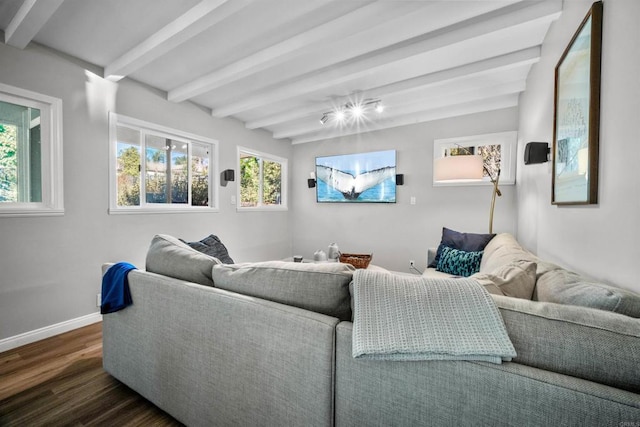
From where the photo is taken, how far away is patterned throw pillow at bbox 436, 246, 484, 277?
100 inches

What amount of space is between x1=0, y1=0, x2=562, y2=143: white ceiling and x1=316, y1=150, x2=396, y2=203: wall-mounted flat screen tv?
1219 millimetres

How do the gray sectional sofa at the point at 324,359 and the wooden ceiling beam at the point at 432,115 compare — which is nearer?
the gray sectional sofa at the point at 324,359

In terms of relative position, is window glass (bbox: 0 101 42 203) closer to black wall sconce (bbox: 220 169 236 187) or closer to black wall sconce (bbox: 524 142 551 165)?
black wall sconce (bbox: 220 169 236 187)

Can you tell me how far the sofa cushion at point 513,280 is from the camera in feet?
3.60

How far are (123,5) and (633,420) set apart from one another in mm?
3026

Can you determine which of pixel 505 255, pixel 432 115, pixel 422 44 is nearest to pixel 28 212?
pixel 422 44

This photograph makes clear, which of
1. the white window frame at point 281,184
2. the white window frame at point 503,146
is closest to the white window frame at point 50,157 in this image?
the white window frame at point 281,184

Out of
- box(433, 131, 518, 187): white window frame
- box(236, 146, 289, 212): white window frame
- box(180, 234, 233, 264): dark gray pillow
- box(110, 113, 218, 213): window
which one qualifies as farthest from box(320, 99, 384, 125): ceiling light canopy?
box(180, 234, 233, 264): dark gray pillow

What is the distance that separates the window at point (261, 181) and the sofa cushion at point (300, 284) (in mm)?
3120

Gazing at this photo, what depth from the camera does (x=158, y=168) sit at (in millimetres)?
3254

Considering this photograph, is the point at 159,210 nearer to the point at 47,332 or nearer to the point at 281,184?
the point at 47,332

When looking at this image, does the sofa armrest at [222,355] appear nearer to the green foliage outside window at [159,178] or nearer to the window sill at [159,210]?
the window sill at [159,210]

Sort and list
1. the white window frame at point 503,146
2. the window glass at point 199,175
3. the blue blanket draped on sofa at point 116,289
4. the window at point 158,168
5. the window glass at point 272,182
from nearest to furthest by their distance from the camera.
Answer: the blue blanket draped on sofa at point 116,289, the window at point 158,168, the white window frame at point 503,146, the window glass at point 199,175, the window glass at point 272,182

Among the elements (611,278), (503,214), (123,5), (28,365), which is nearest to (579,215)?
(611,278)
